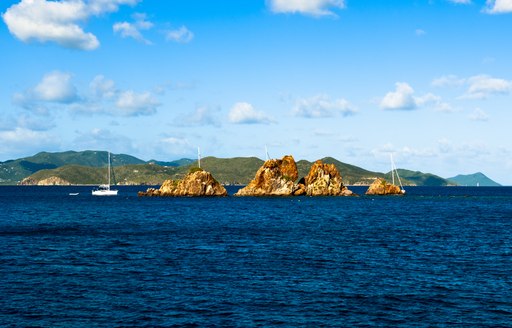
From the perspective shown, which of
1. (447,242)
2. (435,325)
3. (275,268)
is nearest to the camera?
(435,325)

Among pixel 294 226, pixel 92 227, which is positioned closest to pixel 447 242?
pixel 294 226

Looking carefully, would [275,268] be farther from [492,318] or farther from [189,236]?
[189,236]

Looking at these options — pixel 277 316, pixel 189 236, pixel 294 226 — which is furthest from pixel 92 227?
pixel 277 316

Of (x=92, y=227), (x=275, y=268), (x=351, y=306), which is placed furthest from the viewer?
(x=92, y=227)

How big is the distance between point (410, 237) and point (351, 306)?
53029mm

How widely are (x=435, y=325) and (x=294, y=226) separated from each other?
7576cm

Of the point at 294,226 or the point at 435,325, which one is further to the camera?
the point at 294,226

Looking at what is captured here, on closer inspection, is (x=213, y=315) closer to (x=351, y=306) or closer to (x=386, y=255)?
(x=351, y=306)

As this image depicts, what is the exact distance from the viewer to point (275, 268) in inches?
2315

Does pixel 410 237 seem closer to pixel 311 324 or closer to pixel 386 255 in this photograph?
pixel 386 255

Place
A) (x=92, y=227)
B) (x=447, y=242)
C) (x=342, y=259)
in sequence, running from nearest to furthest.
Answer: (x=342, y=259), (x=447, y=242), (x=92, y=227)

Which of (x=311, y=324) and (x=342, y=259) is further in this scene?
(x=342, y=259)

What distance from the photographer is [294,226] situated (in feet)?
371

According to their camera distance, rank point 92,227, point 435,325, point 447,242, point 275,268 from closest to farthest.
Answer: point 435,325 → point 275,268 → point 447,242 → point 92,227
